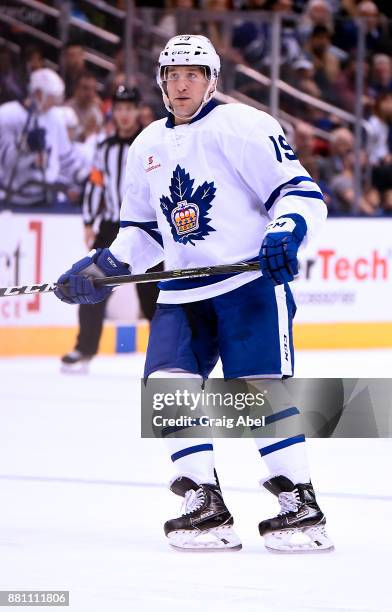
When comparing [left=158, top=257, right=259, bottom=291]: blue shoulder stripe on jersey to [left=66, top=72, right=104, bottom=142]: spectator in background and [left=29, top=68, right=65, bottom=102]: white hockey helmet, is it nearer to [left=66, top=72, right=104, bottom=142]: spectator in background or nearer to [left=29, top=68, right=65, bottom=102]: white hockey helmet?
[left=29, top=68, right=65, bottom=102]: white hockey helmet

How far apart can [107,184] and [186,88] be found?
427 cm

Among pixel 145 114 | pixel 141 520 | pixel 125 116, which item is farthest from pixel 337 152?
pixel 141 520

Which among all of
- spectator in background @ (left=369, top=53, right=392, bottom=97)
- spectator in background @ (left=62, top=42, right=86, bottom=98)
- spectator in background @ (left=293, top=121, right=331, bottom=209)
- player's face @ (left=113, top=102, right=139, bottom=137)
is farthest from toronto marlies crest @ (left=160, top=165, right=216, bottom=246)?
spectator in background @ (left=369, top=53, right=392, bottom=97)

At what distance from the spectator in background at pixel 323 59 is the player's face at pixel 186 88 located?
644 centimetres

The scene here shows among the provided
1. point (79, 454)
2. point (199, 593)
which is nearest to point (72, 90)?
point (79, 454)

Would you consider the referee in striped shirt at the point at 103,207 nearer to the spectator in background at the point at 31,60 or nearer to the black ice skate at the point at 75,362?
the black ice skate at the point at 75,362

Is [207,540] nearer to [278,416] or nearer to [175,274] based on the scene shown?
[278,416]

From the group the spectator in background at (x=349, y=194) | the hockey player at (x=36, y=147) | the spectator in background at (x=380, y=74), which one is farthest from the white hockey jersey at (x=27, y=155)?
the spectator in background at (x=380, y=74)

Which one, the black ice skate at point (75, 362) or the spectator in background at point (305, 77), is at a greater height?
the spectator in background at point (305, 77)

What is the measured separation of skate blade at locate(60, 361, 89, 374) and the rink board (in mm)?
651

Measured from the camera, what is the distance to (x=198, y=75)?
11.8 feet

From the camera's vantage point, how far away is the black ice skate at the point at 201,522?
3.46 meters

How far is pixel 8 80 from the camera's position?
8.55m

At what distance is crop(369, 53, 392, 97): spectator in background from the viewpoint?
33.3 ft
